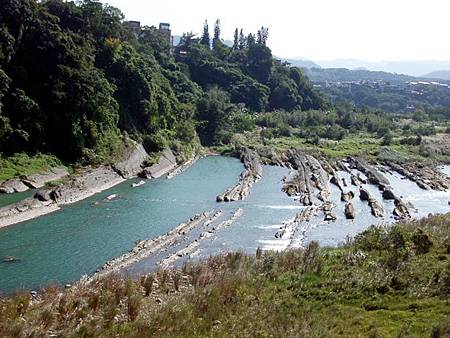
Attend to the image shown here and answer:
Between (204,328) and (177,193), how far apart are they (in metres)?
33.4

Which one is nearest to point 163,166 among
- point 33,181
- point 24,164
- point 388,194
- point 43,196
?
point 24,164

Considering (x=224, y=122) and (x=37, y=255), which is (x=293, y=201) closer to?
(x=37, y=255)

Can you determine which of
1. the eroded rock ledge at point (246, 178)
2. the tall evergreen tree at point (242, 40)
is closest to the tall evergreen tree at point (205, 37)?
the tall evergreen tree at point (242, 40)

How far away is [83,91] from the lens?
4681cm

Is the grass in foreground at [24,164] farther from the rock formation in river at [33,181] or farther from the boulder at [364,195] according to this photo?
the boulder at [364,195]

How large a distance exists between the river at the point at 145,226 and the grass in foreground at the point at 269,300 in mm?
7788

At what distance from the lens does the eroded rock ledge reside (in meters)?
46.1

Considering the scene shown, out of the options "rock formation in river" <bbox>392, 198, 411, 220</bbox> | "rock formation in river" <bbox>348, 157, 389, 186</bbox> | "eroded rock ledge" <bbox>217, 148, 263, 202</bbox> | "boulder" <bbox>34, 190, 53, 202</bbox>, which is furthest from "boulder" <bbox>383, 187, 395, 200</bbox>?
"boulder" <bbox>34, 190, 53, 202</bbox>

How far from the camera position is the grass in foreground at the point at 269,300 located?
1397 centimetres

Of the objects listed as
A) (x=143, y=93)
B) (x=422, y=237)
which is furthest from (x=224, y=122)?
(x=422, y=237)

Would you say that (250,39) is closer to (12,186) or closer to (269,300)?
(12,186)

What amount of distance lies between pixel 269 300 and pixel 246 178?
38.7 meters

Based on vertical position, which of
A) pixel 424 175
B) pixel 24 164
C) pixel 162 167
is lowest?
pixel 424 175

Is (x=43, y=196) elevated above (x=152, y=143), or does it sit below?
below
